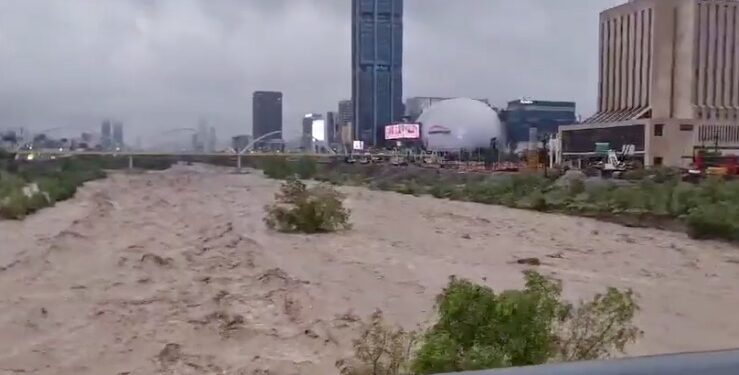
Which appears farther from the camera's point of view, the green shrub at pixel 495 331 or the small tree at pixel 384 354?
the small tree at pixel 384 354

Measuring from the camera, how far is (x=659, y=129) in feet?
128

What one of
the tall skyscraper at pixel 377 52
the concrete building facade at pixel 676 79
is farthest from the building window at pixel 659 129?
the tall skyscraper at pixel 377 52

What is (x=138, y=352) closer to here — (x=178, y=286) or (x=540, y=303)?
(x=178, y=286)

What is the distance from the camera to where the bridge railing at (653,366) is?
1104mm

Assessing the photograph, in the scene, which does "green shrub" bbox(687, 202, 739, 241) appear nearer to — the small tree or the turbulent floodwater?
the turbulent floodwater

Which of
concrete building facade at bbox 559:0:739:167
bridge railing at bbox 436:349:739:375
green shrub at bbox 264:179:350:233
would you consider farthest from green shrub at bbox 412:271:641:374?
concrete building facade at bbox 559:0:739:167

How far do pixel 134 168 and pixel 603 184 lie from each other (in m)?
11.1

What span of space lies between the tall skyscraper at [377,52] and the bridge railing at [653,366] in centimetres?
1081

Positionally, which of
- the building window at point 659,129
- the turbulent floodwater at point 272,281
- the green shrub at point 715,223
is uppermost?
the building window at point 659,129

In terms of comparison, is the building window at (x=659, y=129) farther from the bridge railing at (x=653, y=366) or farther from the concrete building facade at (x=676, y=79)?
the bridge railing at (x=653, y=366)

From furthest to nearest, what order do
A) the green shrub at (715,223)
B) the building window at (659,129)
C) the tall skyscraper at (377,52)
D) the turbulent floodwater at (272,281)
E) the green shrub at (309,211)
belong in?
the building window at (659,129)
the tall skyscraper at (377,52)
the green shrub at (309,211)
the green shrub at (715,223)
the turbulent floodwater at (272,281)

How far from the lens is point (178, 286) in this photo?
722 cm

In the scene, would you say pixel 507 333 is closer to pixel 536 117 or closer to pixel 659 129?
pixel 659 129

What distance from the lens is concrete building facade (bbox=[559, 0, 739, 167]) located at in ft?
132
